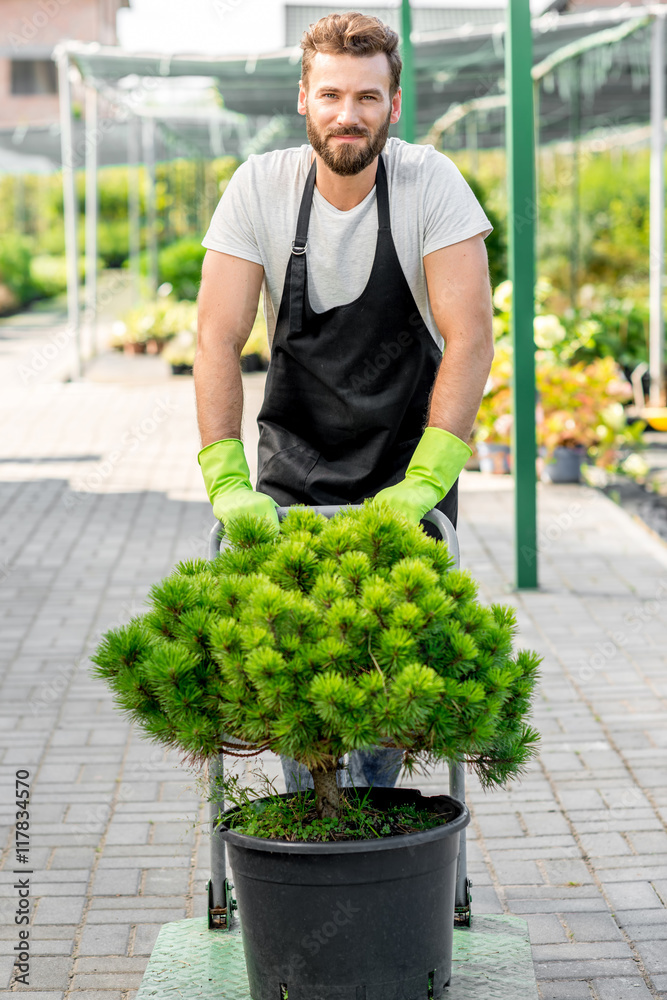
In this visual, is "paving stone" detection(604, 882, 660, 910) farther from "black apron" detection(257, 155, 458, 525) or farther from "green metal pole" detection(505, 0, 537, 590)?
"green metal pole" detection(505, 0, 537, 590)

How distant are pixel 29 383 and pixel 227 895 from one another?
38.8 feet

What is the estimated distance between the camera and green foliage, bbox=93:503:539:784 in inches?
78.4

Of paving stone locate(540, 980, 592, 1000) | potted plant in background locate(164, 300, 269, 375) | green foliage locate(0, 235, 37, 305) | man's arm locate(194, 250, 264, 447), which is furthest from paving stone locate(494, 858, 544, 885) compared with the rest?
green foliage locate(0, 235, 37, 305)

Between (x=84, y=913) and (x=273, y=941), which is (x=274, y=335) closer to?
(x=273, y=941)

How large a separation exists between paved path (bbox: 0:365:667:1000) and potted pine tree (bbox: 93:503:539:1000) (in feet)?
2.48

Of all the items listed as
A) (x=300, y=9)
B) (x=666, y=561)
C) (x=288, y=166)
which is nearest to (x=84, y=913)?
(x=288, y=166)

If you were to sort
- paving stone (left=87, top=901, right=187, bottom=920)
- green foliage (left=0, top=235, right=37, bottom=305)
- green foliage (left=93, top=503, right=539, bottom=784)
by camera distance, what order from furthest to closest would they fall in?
green foliage (left=0, top=235, right=37, bottom=305), paving stone (left=87, top=901, right=187, bottom=920), green foliage (left=93, top=503, right=539, bottom=784)

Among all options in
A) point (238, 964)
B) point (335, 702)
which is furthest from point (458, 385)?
point (238, 964)

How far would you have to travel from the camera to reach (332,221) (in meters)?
2.64

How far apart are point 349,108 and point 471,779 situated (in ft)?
7.89

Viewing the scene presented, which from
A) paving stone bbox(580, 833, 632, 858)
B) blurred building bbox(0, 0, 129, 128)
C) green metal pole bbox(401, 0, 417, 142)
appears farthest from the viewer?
blurred building bbox(0, 0, 129, 128)

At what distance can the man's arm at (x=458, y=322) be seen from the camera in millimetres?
2596

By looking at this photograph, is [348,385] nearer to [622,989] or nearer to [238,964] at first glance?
[238,964]

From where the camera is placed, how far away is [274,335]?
2.82 meters
